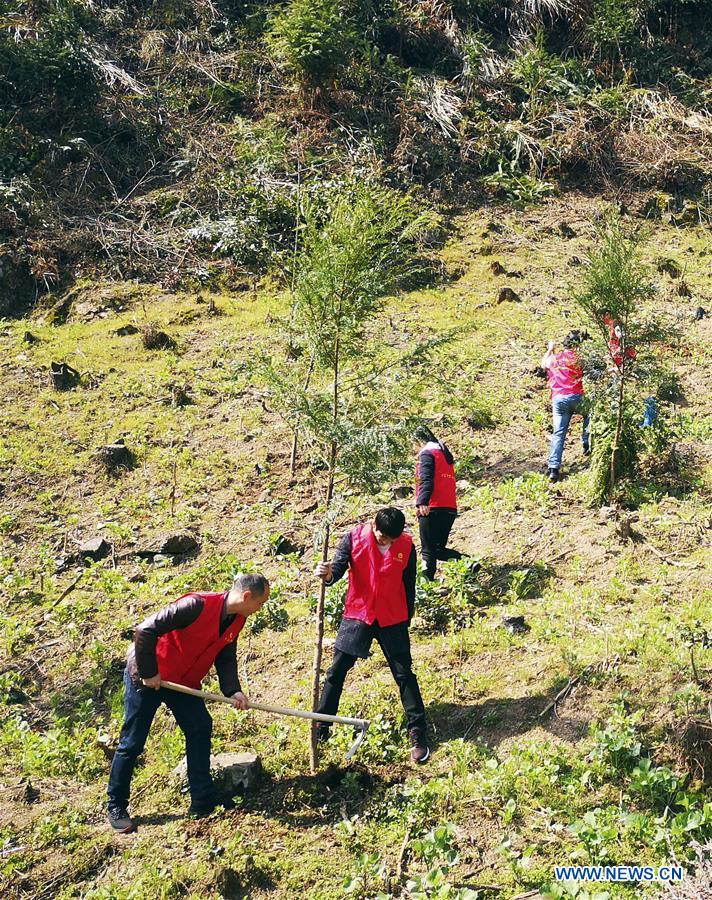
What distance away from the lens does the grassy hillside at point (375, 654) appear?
15.5 feet

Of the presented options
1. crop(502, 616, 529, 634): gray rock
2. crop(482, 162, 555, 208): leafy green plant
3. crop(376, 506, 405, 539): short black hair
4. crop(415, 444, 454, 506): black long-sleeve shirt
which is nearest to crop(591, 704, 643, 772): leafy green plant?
crop(502, 616, 529, 634): gray rock

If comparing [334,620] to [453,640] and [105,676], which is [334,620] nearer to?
[453,640]

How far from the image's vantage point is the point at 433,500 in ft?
23.6

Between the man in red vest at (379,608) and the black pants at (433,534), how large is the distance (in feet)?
5.81

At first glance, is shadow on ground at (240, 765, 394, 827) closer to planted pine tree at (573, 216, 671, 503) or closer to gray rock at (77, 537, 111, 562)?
gray rock at (77, 537, 111, 562)

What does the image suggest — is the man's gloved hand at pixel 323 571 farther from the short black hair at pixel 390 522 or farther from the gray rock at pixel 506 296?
the gray rock at pixel 506 296

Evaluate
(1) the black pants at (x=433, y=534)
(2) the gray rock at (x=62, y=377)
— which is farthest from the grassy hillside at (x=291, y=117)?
(1) the black pants at (x=433, y=534)

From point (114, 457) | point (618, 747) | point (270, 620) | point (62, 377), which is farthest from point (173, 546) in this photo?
point (618, 747)

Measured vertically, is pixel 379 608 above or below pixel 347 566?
below

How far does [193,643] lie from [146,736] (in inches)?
26.6

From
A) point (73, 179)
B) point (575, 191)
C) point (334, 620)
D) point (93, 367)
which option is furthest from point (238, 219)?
point (334, 620)

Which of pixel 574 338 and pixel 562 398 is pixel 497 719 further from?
pixel 574 338

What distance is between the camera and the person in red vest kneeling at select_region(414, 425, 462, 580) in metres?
7.12

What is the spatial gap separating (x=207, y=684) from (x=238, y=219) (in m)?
10.4
